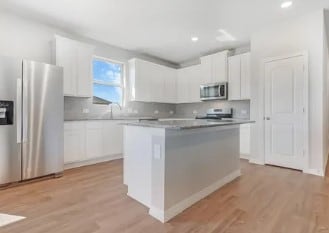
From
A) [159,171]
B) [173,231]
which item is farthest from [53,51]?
[173,231]

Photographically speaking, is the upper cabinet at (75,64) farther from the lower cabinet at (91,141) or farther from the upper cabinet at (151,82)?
the upper cabinet at (151,82)

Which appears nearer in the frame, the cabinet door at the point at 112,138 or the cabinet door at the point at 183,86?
the cabinet door at the point at 112,138

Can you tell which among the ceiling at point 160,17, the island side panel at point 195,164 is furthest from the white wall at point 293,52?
the island side panel at point 195,164

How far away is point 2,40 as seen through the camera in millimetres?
3461

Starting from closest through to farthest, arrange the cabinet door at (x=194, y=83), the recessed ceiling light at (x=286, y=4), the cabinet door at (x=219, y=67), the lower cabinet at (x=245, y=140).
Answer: the recessed ceiling light at (x=286, y=4) → the lower cabinet at (x=245, y=140) → the cabinet door at (x=219, y=67) → the cabinet door at (x=194, y=83)

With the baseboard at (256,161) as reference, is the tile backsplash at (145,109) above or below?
above

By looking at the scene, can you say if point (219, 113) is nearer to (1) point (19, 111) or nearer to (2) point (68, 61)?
(2) point (68, 61)

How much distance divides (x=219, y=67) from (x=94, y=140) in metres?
3.42

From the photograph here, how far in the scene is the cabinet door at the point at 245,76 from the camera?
15.6ft

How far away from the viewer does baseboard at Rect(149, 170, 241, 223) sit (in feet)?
6.75

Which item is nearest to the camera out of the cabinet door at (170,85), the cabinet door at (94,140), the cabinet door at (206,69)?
the cabinet door at (94,140)

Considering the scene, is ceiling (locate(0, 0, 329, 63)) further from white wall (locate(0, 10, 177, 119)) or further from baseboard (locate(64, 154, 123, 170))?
baseboard (locate(64, 154, 123, 170))

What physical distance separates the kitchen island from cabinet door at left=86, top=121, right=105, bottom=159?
1668 millimetres

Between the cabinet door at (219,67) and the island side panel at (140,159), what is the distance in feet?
11.0
